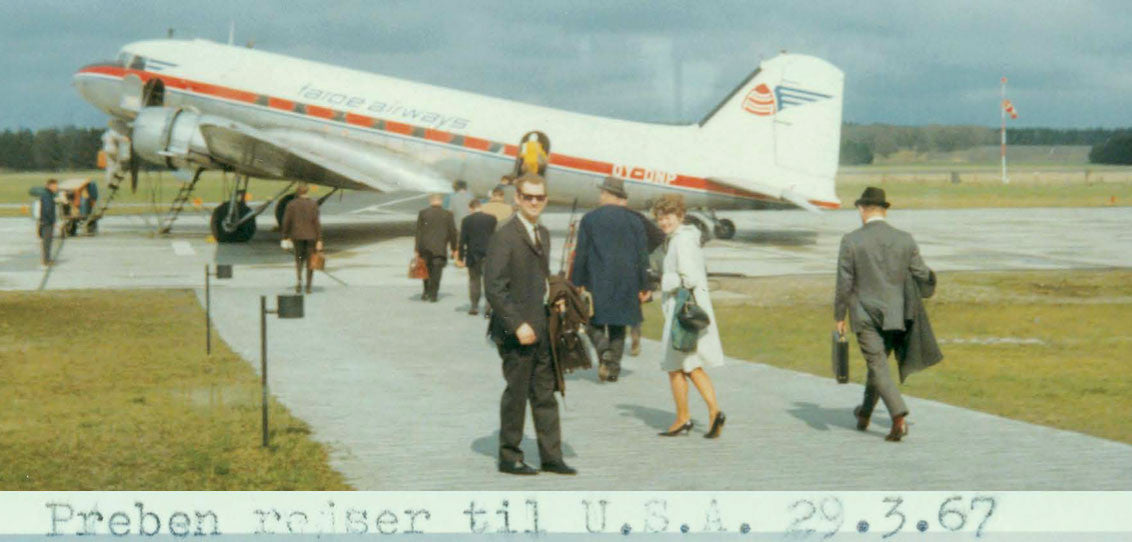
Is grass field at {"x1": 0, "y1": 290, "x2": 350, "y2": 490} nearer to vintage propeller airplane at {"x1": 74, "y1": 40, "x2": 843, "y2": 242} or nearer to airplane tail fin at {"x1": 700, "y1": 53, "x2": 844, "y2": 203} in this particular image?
vintage propeller airplane at {"x1": 74, "y1": 40, "x2": 843, "y2": 242}

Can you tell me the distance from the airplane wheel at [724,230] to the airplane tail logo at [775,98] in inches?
117

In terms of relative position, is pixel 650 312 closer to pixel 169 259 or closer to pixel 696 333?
pixel 696 333

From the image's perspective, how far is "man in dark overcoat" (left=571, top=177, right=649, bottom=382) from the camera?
36.0 ft

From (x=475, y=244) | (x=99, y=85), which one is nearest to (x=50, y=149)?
(x=99, y=85)

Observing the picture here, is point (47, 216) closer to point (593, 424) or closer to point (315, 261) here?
point (315, 261)

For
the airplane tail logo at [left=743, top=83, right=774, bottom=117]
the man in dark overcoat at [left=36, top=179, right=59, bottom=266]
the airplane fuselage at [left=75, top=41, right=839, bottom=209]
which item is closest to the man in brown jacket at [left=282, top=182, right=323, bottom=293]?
the man in dark overcoat at [left=36, top=179, right=59, bottom=266]

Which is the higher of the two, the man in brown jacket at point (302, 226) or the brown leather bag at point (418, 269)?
the man in brown jacket at point (302, 226)

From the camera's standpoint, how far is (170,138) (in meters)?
25.8

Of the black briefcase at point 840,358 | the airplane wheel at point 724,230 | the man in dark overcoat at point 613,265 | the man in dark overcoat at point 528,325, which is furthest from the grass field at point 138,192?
the man in dark overcoat at point 528,325

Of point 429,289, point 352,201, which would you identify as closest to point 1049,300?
point 429,289

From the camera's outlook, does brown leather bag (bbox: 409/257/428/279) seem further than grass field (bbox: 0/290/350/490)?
Yes

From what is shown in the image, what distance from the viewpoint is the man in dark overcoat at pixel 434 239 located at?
58.4 ft

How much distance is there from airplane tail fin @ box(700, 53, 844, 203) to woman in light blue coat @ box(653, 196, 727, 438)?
21114mm

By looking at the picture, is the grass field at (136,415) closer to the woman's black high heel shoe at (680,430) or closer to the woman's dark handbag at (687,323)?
the woman's black high heel shoe at (680,430)
